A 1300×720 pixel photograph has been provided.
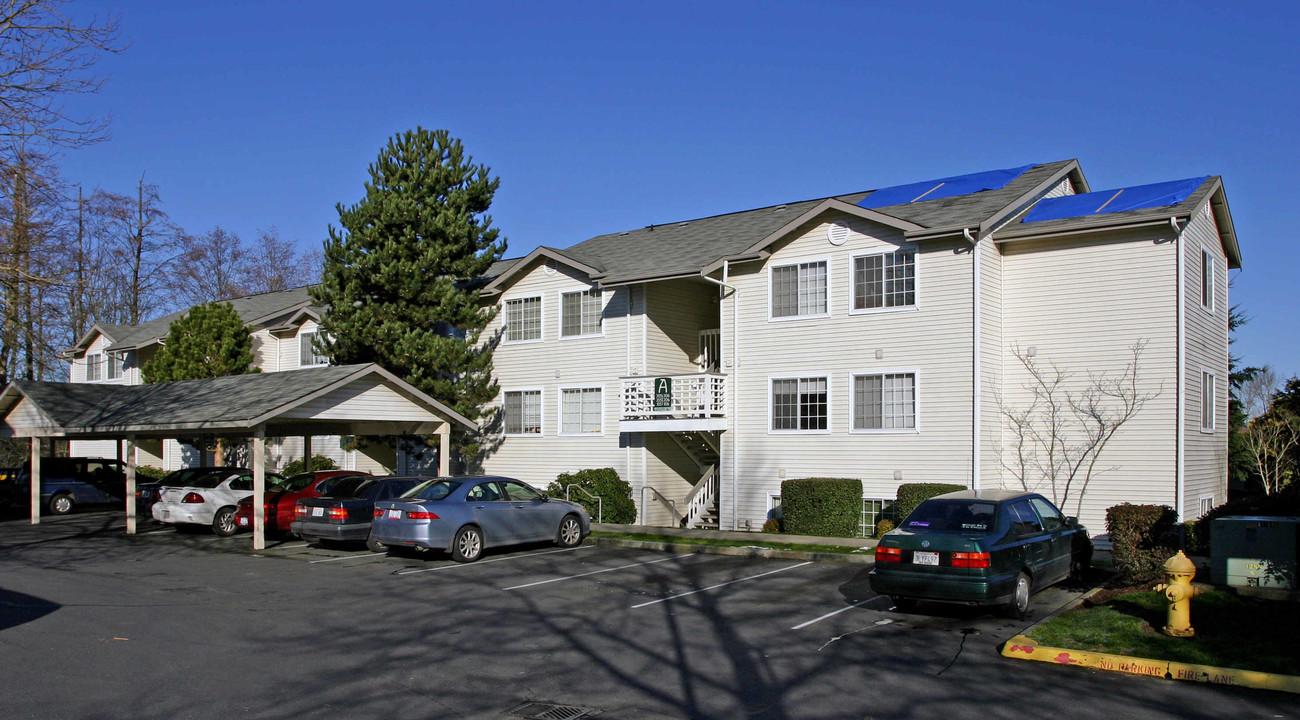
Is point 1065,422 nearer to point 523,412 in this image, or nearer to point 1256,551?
point 1256,551

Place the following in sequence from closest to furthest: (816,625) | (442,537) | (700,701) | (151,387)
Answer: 1. (700,701)
2. (816,625)
3. (442,537)
4. (151,387)

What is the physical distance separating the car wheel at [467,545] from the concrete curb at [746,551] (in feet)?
11.5

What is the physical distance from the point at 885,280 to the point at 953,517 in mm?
10235

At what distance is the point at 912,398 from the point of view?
850 inches

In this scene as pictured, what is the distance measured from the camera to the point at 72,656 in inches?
397

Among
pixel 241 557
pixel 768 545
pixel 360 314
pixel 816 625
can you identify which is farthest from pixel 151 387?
pixel 816 625

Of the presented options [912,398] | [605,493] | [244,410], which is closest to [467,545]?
[244,410]

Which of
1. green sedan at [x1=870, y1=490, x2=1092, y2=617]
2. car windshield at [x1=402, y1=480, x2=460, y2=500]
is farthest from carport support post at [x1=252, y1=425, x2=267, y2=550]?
green sedan at [x1=870, y1=490, x2=1092, y2=617]

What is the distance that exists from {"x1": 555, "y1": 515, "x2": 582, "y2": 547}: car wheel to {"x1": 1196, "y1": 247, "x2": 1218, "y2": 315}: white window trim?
554 inches

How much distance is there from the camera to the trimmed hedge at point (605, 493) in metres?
25.3

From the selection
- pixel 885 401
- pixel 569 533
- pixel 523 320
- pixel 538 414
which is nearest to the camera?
pixel 569 533

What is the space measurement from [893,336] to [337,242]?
15567 millimetres

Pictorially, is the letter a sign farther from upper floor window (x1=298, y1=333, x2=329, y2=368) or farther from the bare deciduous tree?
upper floor window (x1=298, y1=333, x2=329, y2=368)

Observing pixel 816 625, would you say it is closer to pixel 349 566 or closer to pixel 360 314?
pixel 349 566
